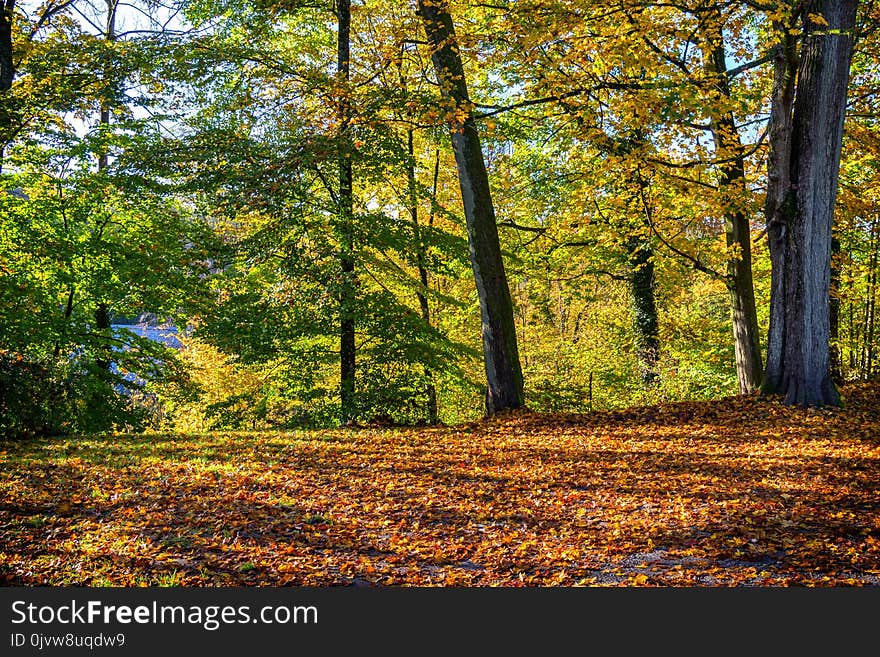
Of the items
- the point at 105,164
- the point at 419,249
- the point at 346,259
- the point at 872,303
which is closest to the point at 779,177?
the point at 419,249

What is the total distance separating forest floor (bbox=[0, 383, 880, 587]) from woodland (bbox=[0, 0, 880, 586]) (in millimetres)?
39

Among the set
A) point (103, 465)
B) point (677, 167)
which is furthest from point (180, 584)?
point (677, 167)

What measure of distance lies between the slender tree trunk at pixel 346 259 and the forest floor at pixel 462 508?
13.5ft

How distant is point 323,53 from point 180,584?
12705mm

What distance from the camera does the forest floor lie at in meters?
4.05

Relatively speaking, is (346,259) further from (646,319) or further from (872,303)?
(872,303)

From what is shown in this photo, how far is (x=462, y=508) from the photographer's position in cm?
567

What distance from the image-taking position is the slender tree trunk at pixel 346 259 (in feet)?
41.6

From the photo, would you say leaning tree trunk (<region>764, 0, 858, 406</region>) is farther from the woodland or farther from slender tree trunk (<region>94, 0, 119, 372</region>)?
slender tree trunk (<region>94, 0, 119, 372</region>)

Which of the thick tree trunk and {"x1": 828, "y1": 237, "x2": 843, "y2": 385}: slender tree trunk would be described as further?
the thick tree trunk

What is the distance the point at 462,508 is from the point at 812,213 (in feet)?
22.8

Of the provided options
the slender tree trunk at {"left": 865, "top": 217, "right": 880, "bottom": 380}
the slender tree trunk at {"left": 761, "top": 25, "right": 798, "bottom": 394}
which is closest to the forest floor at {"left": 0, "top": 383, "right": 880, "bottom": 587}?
the slender tree trunk at {"left": 761, "top": 25, "right": 798, "bottom": 394}

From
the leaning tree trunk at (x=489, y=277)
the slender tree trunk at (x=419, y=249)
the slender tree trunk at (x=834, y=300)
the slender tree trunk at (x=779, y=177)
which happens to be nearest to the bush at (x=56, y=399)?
the slender tree trunk at (x=419, y=249)

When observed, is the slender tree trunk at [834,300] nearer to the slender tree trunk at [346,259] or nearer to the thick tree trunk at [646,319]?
the thick tree trunk at [646,319]
